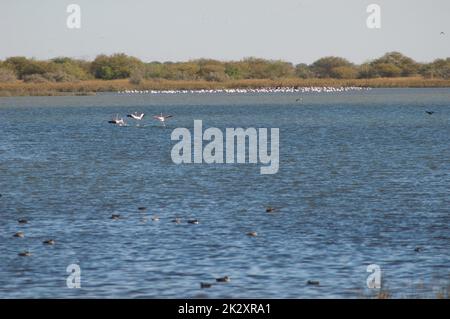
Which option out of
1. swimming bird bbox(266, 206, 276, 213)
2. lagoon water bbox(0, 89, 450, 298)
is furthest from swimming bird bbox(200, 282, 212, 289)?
swimming bird bbox(266, 206, 276, 213)

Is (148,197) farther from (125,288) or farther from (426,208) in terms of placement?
(125,288)

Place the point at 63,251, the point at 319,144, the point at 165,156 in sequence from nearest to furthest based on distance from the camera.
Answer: the point at 63,251 → the point at 165,156 → the point at 319,144

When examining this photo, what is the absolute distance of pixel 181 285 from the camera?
19.1m

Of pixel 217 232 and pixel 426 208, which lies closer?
pixel 217 232

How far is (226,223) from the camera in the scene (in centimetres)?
2672

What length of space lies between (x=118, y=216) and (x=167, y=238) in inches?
172
